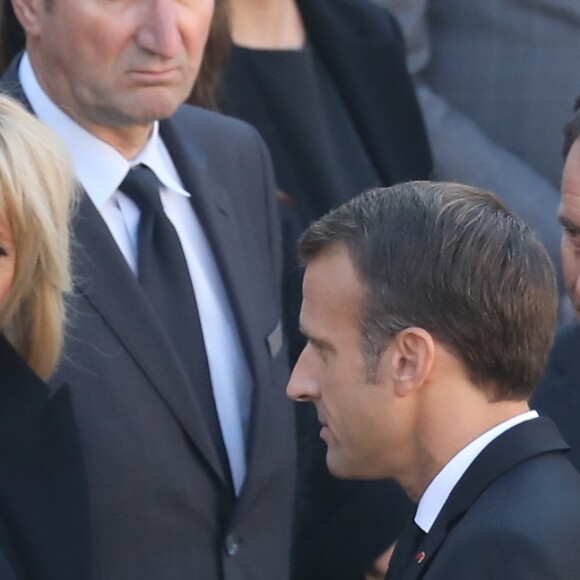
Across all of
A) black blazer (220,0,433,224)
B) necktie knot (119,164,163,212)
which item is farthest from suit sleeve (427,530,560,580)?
black blazer (220,0,433,224)

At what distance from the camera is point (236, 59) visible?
12.3 ft

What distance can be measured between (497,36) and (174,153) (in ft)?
5.50

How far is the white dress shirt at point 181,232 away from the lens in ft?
9.41

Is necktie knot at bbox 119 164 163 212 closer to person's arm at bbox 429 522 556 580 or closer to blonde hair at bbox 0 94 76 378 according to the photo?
blonde hair at bbox 0 94 76 378

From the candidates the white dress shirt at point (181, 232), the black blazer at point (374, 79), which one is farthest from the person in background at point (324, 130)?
the white dress shirt at point (181, 232)

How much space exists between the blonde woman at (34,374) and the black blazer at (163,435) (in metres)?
0.10

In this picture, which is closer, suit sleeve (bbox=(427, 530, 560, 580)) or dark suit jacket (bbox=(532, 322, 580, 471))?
suit sleeve (bbox=(427, 530, 560, 580))

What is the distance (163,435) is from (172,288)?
0.95ft

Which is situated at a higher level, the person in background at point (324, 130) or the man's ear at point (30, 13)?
the man's ear at point (30, 13)

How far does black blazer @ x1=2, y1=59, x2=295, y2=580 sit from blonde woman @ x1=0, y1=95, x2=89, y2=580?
10 cm

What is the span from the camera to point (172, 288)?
288 centimetres

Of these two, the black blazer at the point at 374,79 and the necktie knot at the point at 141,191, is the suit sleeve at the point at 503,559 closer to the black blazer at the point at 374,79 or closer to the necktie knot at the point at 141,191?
the necktie knot at the point at 141,191

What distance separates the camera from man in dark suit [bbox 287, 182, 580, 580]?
210cm

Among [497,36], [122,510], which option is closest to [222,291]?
[122,510]
